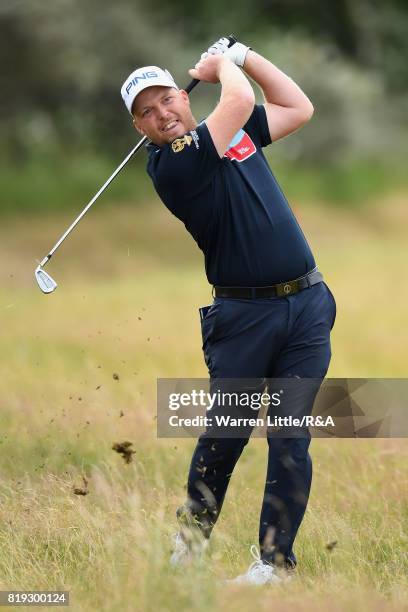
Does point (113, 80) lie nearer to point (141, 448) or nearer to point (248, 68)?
point (141, 448)

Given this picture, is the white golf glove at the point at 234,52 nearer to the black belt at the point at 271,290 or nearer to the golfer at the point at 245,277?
the golfer at the point at 245,277

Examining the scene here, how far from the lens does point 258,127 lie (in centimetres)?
591

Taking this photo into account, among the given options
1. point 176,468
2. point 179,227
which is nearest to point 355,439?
point 176,468

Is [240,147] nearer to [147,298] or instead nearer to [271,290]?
[271,290]

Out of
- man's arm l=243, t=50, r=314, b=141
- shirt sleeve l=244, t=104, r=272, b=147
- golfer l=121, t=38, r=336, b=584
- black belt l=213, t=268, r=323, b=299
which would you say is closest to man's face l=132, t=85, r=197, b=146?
golfer l=121, t=38, r=336, b=584

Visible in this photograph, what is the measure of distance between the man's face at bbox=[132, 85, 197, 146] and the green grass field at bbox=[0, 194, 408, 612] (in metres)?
1.66

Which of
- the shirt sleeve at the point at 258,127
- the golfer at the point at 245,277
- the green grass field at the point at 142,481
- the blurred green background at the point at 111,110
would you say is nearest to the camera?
the green grass field at the point at 142,481

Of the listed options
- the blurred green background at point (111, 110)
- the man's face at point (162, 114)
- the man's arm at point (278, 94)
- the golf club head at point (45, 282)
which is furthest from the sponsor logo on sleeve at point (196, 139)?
the blurred green background at point (111, 110)

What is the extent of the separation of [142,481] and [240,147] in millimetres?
2484

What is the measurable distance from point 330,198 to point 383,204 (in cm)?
170

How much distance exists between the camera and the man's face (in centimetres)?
567

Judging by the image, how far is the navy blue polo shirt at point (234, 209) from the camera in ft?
18.1

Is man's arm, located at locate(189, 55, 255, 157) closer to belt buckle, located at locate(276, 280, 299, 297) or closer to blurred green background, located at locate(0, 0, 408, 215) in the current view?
belt buckle, located at locate(276, 280, 299, 297)

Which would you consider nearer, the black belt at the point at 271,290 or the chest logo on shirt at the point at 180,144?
the chest logo on shirt at the point at 180,144
